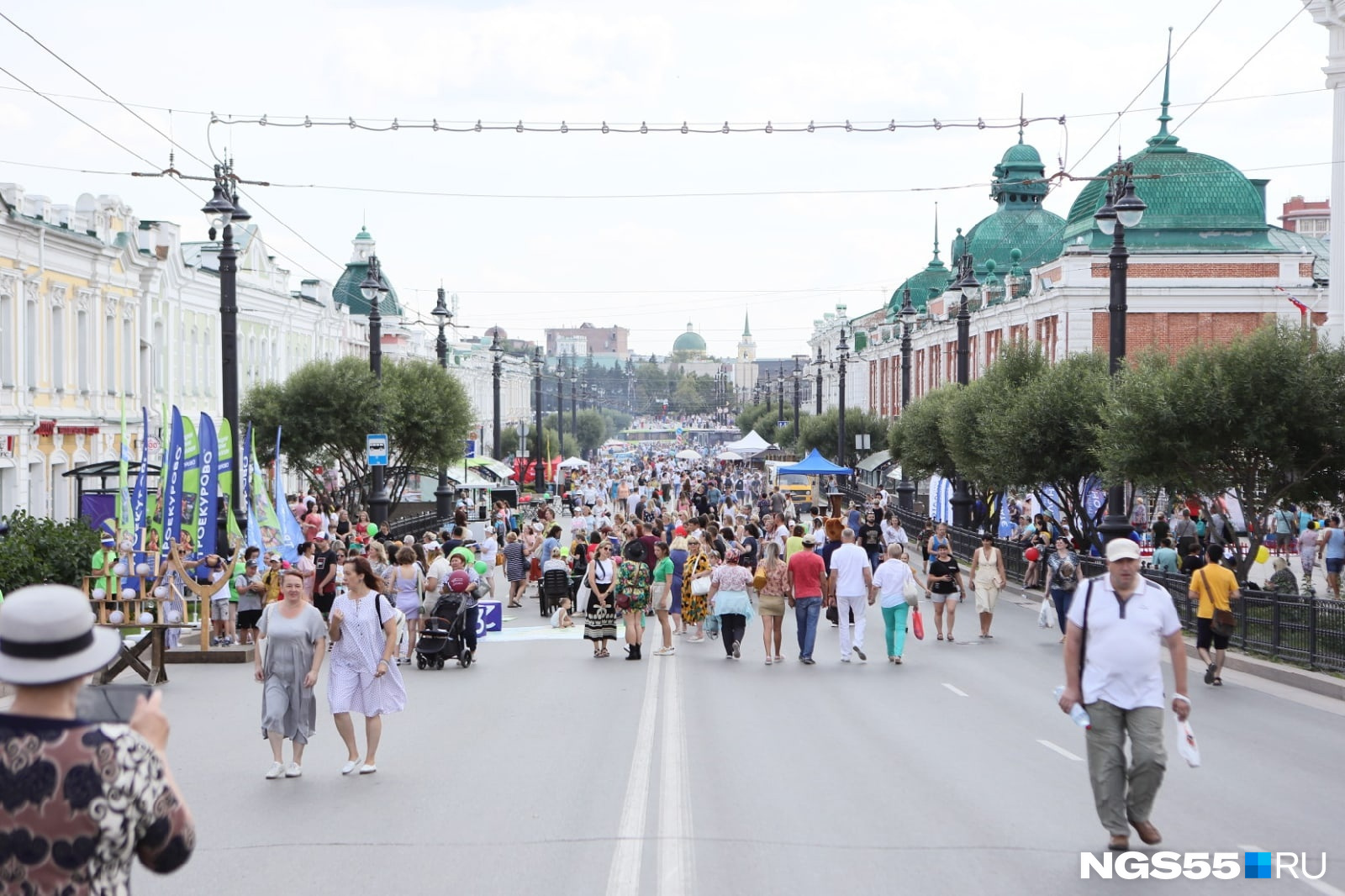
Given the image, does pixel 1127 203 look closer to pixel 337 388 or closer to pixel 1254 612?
pixel 1254 612

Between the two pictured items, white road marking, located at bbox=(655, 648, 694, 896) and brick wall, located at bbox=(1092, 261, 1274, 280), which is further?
brick wall, located at bbox=(1092, 261, 1274, 280)

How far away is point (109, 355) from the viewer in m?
36.8

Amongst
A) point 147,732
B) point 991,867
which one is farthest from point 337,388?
point 147,732

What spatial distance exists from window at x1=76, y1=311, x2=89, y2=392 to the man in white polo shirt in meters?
31.2

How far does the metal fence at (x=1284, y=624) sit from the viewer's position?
1570 cm

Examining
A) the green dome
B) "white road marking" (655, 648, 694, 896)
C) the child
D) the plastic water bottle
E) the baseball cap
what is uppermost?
the green dome

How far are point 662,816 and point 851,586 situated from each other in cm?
870

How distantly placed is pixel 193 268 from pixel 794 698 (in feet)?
111

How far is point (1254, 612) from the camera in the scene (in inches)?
707

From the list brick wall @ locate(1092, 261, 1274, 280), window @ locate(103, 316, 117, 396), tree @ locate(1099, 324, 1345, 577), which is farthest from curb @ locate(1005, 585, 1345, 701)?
brick wall @ locate(1092, 261, 1274, 280)

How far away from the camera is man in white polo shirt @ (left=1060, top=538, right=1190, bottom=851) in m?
7.55

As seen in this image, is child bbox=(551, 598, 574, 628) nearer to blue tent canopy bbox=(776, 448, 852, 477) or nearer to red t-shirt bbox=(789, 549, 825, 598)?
red t-shirt bbox=(789, 549, 825, 598)

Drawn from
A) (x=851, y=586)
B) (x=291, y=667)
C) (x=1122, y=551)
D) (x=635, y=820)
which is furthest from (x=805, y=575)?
(x=1122, y=551)

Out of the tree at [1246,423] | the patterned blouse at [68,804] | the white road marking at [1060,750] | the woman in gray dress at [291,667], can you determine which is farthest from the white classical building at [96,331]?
the patterned blouse at [68,804]
